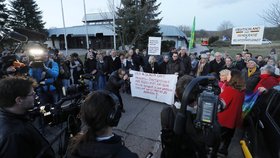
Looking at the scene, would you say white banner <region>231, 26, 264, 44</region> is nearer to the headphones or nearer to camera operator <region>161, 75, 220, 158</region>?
camera operator <region>161, 75, 220, 158</region>

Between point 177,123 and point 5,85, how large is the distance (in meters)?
1.63

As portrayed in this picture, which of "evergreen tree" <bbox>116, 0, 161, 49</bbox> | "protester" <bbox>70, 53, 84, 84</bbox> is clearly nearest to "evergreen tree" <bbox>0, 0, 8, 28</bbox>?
"evergreen tree" <bbox>116, 0, 161, 49</bbox>

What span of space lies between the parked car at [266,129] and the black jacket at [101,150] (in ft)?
6.44

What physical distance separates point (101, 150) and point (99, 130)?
162 mm

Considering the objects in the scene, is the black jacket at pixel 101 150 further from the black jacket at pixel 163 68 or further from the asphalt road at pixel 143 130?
the black jacket at pixel 163 68

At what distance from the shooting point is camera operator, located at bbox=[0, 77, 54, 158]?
5.43 ft

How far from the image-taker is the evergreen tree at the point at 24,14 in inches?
1419

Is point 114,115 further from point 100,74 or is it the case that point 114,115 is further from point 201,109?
point 100,74

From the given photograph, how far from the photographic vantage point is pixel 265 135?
275 cm

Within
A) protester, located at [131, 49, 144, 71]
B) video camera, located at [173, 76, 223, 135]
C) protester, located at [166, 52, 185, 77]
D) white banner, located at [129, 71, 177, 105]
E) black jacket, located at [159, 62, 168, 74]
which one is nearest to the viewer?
video camera, located at [173, 76, 223, 135]

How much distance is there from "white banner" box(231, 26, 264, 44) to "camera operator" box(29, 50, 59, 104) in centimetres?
877

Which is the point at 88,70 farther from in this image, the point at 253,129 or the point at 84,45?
the point at 84,45

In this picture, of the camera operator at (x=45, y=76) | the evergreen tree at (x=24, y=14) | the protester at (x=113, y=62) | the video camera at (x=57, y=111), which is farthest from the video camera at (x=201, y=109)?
the evergreen tree at (x=24, y=14)

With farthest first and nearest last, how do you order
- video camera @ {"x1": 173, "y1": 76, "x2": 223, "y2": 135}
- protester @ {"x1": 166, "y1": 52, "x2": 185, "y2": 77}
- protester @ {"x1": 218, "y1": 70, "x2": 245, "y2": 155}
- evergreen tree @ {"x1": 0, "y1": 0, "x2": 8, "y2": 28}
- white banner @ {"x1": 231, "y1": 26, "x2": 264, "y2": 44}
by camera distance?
1. evergreen tree @ {"x1": 0, "y1": 0, "x2": 8, "y2": 28}
2. white banner @ {"x1": 231, "y1": 26, "x2": 264, "y2": 44}
3. protester @ {"x1": 166, "y1": 52, "x2": 185, "y2": 77}
4. protester @ {"x1": 218, "y1": 70, "x2": 245, "y2": 155}
5. video camera @ {"x1": 173, "y1": 76, "x2": 223, "y2": 135}
